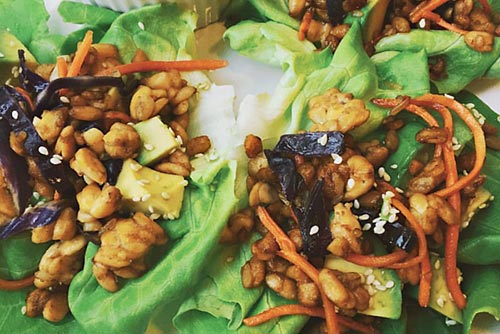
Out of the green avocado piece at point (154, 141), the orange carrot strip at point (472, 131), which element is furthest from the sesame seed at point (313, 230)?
the green avocado piece at point (154, 141)

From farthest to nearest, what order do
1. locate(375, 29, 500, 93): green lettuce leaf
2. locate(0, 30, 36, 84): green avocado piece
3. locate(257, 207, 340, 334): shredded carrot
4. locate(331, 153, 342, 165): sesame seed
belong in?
locate(375, 29, 500, 93): green lettuce leaf
locate(0, 30, 36, 84): green avocado piece
locate(331, 153, 342, 165): sesame seed
locate(257, 207, 340, 334): shredded carrot

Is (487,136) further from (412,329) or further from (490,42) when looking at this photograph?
(412,329)

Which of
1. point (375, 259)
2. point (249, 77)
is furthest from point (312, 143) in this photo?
point (249, 77)

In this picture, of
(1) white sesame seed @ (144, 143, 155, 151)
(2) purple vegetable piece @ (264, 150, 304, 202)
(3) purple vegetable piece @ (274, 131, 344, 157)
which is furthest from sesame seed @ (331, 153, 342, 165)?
(1) white sesame seed @ (144, 143, 155, 151)

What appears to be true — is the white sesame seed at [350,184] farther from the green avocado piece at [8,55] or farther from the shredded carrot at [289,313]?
the green avocado piece at [8,55]

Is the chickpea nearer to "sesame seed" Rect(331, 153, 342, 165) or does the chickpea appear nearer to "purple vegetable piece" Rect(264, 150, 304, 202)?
"purple vegetable piece" Rect(264, 150, 304, 202)
